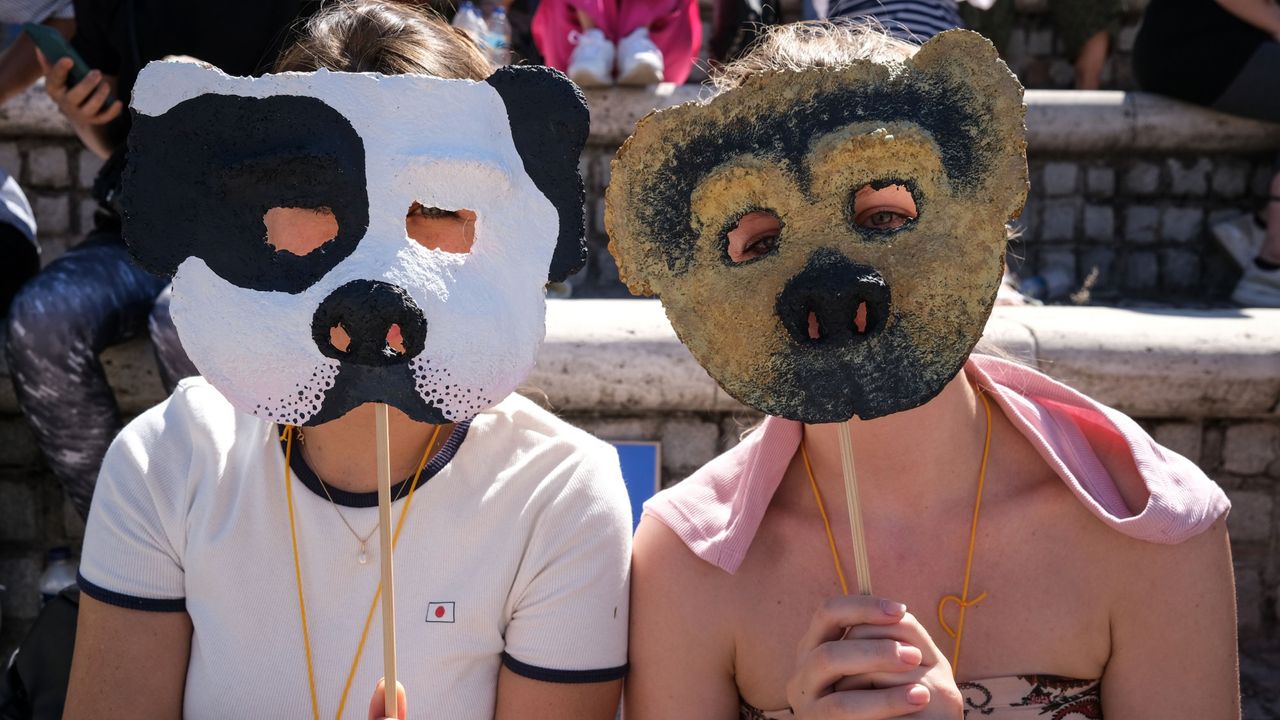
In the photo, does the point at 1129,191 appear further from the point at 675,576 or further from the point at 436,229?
the point at 436,229

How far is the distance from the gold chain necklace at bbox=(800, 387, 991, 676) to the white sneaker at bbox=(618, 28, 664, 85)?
2.56 metres

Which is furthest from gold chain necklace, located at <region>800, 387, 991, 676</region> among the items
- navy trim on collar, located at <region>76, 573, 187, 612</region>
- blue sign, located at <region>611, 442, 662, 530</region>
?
blue sign, located at <region>611, 442, 662, 530</region>

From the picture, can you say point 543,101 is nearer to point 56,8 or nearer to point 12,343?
point 12,343

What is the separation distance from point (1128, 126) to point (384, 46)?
336 centimetres

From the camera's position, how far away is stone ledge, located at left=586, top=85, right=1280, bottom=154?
4.32 metres

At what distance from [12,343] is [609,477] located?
1.75 metres

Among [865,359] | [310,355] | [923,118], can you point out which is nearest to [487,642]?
[310,355]

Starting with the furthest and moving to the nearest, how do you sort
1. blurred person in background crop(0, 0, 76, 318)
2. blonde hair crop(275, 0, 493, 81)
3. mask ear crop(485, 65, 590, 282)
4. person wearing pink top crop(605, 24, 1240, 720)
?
blurred person in background crop(0, 0, 76, 318), blonde hair crop(275, 0, 493, 81), mask ear crop(485, 65, 590, 282), person wearing pink top crop(605, 24, 1240, 720)

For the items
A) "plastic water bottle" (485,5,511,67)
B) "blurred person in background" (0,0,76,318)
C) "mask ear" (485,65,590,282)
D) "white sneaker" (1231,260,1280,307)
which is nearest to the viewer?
"mask ear" (485,65,590,282)

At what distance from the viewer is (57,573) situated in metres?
2.97

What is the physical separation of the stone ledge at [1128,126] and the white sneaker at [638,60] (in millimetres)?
101

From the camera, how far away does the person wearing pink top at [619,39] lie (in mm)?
4141

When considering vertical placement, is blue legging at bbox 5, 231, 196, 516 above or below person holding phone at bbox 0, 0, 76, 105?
below

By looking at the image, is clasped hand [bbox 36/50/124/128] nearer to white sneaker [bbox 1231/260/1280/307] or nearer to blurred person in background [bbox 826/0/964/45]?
blurred person in background [bbox 826/0/964/45]
